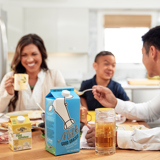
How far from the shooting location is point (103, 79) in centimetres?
202

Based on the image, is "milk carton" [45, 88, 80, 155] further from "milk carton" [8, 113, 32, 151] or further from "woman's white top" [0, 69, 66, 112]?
"woman's white top" [0, 69, 66, 112]

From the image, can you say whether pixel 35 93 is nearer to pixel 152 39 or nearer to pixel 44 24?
pixel 152 39

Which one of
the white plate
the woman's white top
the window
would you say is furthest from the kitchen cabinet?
the white plate

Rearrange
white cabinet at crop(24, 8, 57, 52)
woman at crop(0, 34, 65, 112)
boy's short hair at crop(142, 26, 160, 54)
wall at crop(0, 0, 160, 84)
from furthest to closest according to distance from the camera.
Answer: wall at crop(0, 0, 160, 84), white cabinet at crop(24, 8, 57, 52), woman at crop(0, 34, 65, 112), boy's short hair at crop(142, 26, 160, 54)

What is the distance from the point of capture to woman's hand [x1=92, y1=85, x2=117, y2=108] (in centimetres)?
130

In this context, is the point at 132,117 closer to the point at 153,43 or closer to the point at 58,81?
the point at 153,43

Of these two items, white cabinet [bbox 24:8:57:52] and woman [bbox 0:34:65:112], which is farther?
white cabinet [bbox 24:8:57:52]

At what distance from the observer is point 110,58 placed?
1.72 meters

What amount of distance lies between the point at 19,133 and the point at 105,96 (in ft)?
1.96

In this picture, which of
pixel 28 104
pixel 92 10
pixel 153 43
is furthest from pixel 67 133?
pixel 92 10

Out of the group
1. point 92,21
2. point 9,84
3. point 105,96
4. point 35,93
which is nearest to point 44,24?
point 92,21

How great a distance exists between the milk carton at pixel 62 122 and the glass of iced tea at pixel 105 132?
7cm

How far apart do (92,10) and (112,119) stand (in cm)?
368

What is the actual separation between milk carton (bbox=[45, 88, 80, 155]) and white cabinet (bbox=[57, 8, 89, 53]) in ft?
10.7
